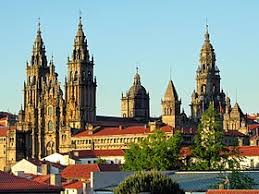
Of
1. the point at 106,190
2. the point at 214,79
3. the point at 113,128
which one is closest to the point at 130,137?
the point at 113,128

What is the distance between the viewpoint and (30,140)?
167 m

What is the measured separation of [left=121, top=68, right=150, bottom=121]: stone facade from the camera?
630 ft

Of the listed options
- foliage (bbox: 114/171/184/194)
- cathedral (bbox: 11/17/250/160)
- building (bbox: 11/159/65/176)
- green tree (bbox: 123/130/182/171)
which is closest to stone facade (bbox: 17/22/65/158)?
cathedral (bbox: 11/17/250/160)

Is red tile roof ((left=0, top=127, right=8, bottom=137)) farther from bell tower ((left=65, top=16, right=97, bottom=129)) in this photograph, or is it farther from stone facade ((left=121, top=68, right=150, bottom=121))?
stone facade ((left=121, top=68, right=150, bottom=121))

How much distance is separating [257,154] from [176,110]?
46.4 metres

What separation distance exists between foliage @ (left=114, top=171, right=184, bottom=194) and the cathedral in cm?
9249

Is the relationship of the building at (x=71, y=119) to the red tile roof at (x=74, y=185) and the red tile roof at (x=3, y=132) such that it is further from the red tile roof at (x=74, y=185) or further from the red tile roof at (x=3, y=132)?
the red tile roof at (x=74, y=185)

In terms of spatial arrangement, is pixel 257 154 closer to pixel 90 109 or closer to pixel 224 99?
pixel 90 109

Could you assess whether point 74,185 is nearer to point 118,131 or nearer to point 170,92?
point 118,131

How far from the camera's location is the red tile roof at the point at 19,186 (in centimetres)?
5044

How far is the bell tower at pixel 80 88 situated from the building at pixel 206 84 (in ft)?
97.4

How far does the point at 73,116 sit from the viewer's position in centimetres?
16288

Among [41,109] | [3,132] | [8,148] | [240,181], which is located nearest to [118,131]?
[41,109]

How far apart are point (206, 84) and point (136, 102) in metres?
14.7
